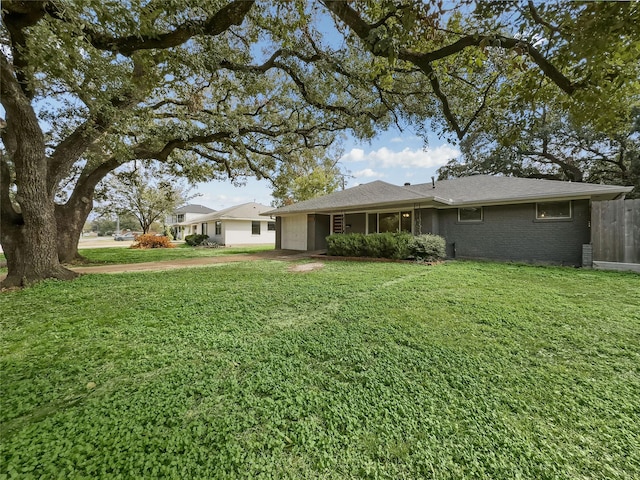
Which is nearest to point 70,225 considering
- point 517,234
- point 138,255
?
point 138,255

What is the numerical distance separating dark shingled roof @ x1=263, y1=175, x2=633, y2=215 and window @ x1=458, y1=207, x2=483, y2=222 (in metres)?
0.57

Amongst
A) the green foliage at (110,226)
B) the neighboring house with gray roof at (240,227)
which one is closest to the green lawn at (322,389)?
the neighboring house with gray roof at (240,227)

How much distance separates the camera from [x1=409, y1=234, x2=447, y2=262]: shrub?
10.0 metres

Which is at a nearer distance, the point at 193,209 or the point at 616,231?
the point at 616,231

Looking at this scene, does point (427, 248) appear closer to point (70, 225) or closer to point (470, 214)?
point (470, 214)

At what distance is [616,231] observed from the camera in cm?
845

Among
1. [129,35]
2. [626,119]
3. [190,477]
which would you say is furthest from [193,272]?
[626,119]

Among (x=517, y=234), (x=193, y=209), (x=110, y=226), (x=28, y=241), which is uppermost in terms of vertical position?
(x=193, y=209)

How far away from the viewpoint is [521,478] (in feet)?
5.25

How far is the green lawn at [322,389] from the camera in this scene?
1700mm

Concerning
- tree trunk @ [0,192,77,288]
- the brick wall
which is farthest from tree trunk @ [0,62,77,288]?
the brick wall

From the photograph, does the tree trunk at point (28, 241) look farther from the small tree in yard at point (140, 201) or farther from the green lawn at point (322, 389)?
the small tree in yard at point (140, 201)

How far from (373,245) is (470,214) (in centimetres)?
440

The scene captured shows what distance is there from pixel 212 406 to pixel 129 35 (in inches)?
216
